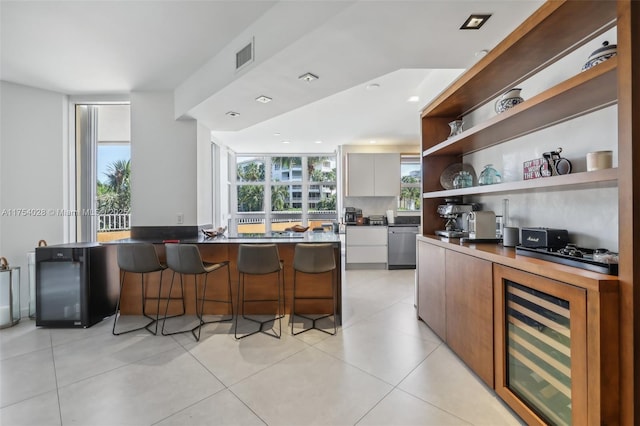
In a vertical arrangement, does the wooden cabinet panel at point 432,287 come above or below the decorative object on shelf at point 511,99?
below

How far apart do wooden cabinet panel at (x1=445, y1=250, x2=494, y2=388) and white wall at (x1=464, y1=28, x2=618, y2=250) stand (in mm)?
562

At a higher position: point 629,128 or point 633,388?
point 629,128

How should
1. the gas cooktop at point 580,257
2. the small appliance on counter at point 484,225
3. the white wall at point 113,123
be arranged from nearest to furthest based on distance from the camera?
A: 1. the gas cooktop at point 580,257
2. the small appliance on counter at point 484,225
3. the white wall at point 113,123

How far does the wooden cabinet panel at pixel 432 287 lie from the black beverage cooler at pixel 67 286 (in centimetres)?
360

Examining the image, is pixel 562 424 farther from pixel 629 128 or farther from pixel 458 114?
pixel 458 114

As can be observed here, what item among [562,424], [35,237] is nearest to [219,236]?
[35,237]

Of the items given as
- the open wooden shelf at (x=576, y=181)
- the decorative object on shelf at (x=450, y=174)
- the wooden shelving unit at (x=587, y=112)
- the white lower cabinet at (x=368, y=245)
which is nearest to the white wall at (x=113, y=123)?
the white lower cabinet at (x=368, y=245)

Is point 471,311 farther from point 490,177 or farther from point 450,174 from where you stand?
point 450,174

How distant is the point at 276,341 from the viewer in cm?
267

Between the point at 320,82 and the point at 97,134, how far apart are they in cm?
355

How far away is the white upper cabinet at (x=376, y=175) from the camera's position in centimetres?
620

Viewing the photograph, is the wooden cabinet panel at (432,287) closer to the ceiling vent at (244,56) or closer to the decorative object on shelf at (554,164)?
the decorative object on shelf at (554,164)

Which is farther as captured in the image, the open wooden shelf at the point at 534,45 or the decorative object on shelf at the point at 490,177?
the decorative object on shelf at the point at 490,177

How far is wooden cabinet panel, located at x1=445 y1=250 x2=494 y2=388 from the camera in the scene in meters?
1.87
